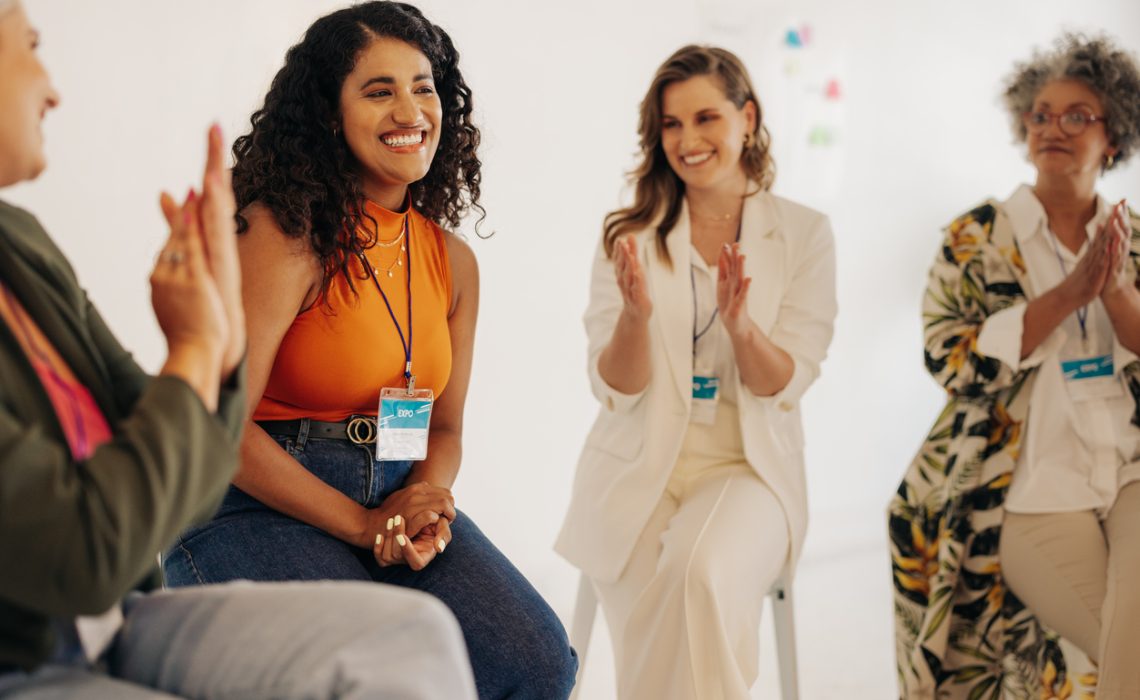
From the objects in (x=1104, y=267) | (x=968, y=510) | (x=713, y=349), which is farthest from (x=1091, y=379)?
(x=713, y=349)

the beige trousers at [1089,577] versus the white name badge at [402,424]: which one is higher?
the white name badge at [402,424]

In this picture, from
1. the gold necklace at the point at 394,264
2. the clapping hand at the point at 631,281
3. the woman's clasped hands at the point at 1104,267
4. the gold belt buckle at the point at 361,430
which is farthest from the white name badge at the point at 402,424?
the woman's clasped hands at the point at 1104,267

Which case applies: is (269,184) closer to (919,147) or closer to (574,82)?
(574,82)

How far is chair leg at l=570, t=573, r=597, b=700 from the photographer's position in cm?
252

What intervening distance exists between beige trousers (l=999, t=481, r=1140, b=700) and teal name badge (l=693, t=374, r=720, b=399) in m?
0.71

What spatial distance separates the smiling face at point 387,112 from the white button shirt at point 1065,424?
1.35 m

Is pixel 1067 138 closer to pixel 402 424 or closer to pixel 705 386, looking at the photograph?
pixel 705 386

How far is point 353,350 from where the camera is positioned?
6.01 feet

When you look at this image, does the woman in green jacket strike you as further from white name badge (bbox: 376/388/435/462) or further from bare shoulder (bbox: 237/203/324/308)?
white name badge (bbox: 376/388/435/462)

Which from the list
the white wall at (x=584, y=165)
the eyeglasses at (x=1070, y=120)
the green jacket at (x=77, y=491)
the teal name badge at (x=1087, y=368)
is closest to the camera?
the green jacket at (x=77, y=491)

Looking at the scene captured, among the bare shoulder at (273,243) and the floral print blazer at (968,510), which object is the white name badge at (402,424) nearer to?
the bare shoulder at (273,243)

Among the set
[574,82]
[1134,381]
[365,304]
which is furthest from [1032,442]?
[574,82]

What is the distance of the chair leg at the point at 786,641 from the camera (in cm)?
245

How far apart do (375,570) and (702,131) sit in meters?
1.29
